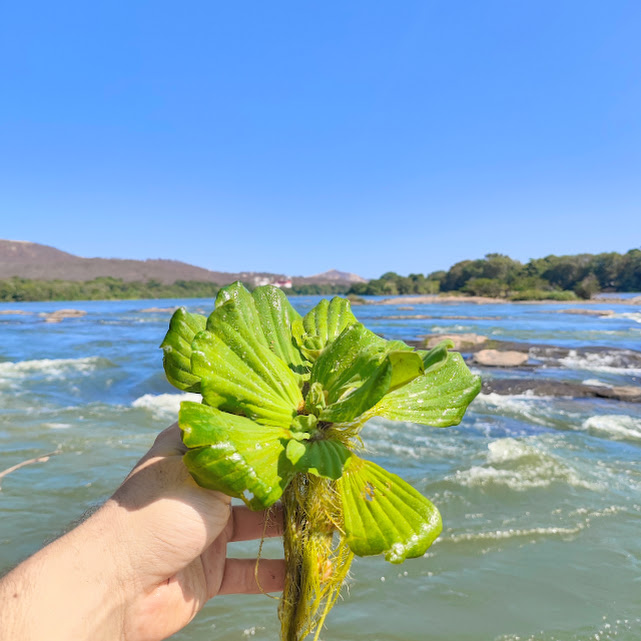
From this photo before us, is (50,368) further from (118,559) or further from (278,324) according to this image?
(278,324)

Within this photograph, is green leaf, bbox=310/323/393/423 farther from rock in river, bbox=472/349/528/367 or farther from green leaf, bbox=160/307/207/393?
rock in river, bbox=472/349/528/367

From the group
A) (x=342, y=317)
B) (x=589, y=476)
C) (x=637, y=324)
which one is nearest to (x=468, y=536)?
(x=589, y=476)

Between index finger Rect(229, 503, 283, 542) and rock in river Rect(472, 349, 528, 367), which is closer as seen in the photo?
index finger Rect(229, 503, 283, 542)

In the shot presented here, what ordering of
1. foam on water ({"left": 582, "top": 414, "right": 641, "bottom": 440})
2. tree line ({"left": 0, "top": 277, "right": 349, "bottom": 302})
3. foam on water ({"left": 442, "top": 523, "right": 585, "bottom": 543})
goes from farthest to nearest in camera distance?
tree line ({"left": 0, "top": 277, "right": 349, "bottom": 302})
foam on water ({"left": 582, "top": 414, "right": 641, "bottom": 440})
foam on water ({"left": 442, "top": 523, "right": 585, "bottom": 543})

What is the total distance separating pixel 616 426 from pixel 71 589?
705cm

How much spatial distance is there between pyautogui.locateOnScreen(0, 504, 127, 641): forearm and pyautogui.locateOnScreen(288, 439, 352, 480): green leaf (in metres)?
0.54

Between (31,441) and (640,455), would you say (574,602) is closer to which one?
(640,455)

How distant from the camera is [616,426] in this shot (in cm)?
638

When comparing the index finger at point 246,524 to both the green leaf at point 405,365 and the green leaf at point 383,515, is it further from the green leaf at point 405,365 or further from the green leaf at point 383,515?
the green leaf at point 405,365

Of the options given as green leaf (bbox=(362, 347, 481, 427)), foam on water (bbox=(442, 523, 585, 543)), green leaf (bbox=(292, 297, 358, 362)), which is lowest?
foam on water (bbox=(442, 523, 585, 543))

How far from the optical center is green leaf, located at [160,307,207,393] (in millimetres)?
1074

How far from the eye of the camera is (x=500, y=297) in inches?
2232

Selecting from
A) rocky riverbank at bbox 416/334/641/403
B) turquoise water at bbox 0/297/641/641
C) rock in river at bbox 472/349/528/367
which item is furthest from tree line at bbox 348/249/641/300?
turquoise water at bbox 0/297/641/641

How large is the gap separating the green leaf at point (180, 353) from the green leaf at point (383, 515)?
1.34 feet
